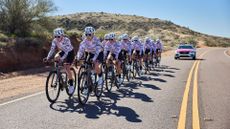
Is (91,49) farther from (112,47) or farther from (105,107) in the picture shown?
(112,47)

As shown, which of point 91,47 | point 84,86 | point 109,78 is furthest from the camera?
point 109,78

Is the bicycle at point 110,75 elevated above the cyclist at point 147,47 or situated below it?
below

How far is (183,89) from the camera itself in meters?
13.9

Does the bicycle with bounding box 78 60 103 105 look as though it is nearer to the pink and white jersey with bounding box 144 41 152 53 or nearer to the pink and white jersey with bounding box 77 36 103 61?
the pink and white jersey with bounding box 77 36 103 61

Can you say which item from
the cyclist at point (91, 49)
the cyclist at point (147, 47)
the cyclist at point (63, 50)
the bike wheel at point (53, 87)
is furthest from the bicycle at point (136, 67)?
the bike wheel at point (53, 87)

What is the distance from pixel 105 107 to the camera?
32.3 ft

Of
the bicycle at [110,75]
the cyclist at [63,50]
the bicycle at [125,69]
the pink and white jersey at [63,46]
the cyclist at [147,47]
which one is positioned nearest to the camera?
the cyclist at [63,50]

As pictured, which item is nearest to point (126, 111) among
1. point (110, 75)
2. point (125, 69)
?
point (110, 75)

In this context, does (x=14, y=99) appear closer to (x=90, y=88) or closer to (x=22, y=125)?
(x=90, y=88)

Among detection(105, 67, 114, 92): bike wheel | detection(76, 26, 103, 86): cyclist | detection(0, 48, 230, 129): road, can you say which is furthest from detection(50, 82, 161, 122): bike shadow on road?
detection(76, 26, 103, 86): cyclist

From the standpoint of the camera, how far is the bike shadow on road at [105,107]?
8887 mm

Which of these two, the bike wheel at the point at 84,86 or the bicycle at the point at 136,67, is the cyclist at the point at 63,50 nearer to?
the bike wheel at the point at 84,86

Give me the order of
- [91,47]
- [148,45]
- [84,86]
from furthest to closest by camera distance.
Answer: [148,45]
[91,47]
[84,86]

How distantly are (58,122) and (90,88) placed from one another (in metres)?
2.89
